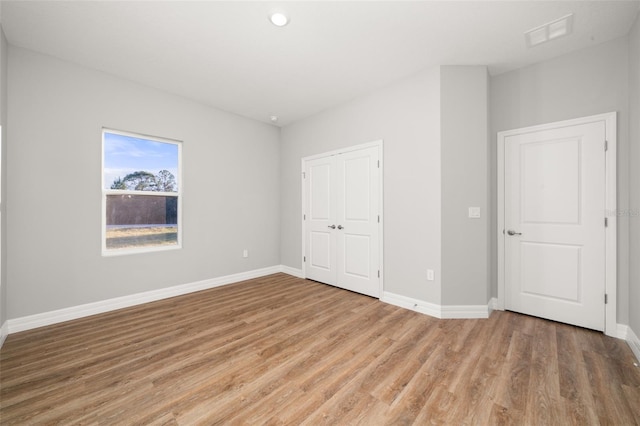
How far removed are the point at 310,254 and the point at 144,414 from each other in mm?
3221

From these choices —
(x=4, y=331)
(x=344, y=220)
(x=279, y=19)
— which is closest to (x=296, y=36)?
(x=279, y=19)

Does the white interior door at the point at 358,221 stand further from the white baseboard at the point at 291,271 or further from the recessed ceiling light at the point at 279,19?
the recessed ceiling light at the point at 279,19

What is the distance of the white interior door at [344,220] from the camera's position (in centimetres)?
370

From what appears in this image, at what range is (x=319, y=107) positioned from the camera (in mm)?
4227

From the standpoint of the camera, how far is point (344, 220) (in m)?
4.09

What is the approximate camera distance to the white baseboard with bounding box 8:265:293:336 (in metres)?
2.69

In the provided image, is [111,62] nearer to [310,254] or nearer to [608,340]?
[310,254]

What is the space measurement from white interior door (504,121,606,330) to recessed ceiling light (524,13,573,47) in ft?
2.96

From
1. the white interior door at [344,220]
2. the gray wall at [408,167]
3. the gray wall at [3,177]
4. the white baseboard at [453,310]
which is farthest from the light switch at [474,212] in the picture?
the gray wall at [3,177]

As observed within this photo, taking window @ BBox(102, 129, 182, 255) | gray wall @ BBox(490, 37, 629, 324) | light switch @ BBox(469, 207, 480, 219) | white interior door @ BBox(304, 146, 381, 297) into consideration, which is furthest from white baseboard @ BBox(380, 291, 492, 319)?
window @ BBox(102, 129, 182, 255)

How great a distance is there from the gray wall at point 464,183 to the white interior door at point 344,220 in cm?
90

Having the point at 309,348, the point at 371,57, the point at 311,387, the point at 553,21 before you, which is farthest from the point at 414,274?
the point at 553,21

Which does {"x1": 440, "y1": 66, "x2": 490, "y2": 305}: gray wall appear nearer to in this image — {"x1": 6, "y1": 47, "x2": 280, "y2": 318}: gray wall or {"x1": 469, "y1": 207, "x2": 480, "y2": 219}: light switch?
{"x1": 469, "y1": 207, "x2": 480, "y2": 219}: light switch

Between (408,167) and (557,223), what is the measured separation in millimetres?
1665
